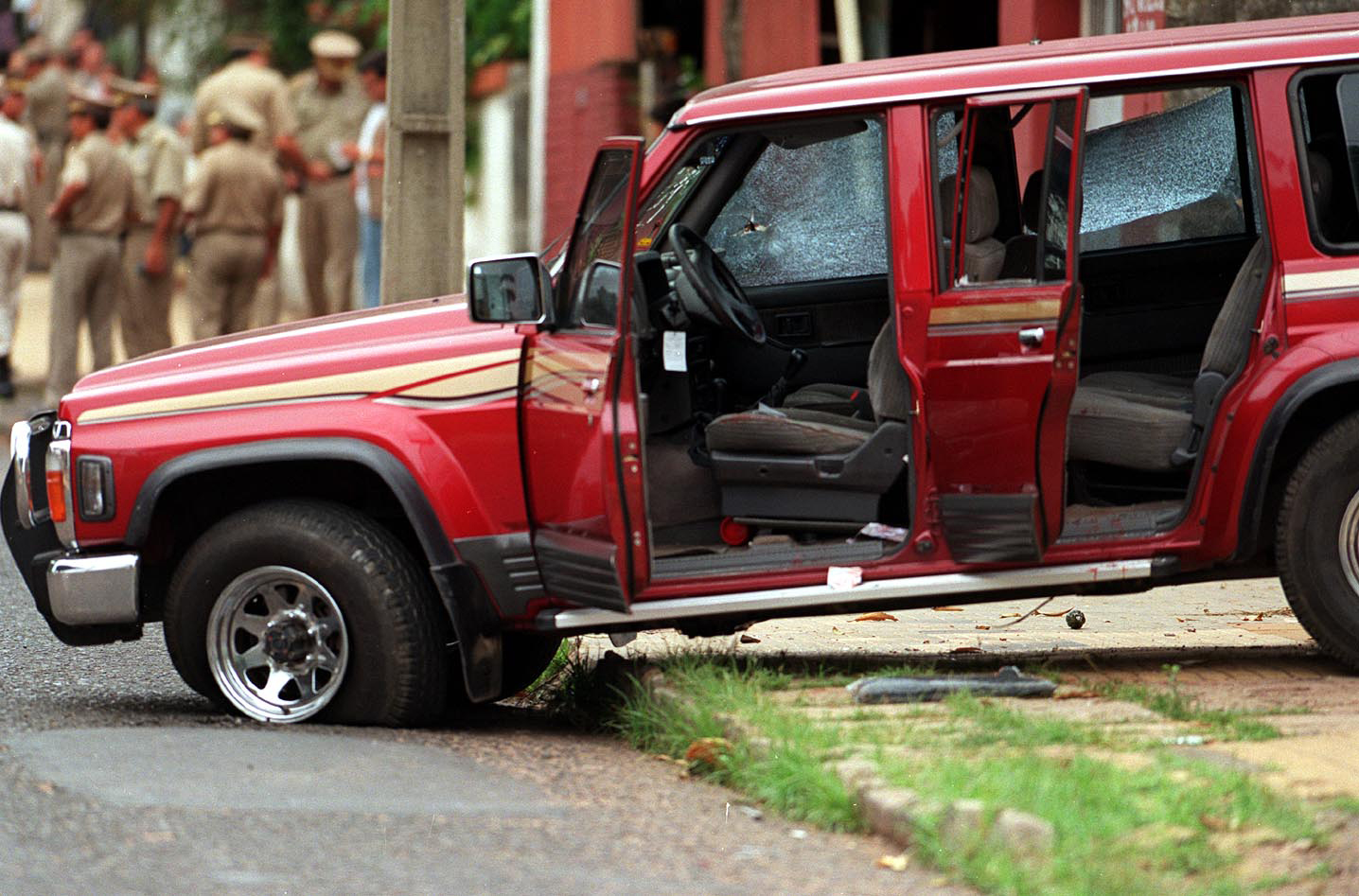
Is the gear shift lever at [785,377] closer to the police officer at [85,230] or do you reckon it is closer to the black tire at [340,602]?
the black tire at [340,602]

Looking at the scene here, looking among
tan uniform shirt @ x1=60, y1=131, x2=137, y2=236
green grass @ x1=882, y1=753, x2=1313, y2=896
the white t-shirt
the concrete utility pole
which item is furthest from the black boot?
green grass @ x1=882, y1=753, x2=1313, y2=896

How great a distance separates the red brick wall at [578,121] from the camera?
18.5m

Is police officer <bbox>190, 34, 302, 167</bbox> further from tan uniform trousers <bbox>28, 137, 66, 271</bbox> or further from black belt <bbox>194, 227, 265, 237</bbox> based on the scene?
tan uniform trousers <bbox>28, 137, 66, 271</bbox>

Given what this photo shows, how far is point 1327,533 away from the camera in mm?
6258

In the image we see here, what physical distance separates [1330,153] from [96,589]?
3.84 m

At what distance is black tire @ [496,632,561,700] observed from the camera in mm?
6973

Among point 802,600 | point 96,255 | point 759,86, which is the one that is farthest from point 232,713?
point 96,255

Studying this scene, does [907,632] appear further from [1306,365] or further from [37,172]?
[37,172]

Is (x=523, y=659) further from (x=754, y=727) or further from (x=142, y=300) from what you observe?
(x=142, y=300)

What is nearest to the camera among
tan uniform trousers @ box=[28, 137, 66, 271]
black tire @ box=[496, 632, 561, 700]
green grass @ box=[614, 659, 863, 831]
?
green grass @ box=[614, 659, 863, 831]

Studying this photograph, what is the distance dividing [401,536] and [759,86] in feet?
5.73

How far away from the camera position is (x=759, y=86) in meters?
6.36

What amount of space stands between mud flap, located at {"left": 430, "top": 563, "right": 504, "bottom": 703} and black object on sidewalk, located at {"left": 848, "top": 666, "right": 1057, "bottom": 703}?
41.2 inches

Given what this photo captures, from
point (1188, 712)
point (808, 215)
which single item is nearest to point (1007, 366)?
point (1188, 712)
